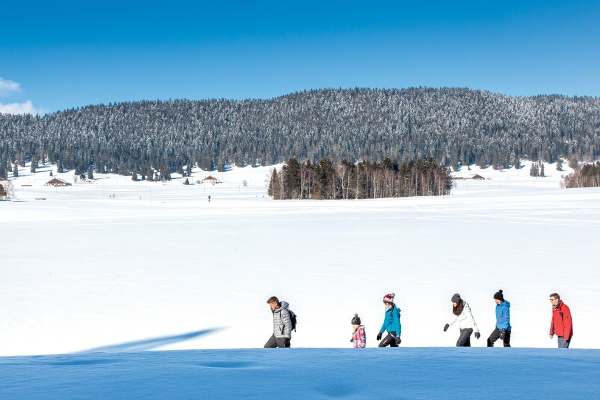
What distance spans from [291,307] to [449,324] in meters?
4.47

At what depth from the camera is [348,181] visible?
8206 centimetres

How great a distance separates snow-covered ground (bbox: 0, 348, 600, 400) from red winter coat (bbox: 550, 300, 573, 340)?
1834 mm

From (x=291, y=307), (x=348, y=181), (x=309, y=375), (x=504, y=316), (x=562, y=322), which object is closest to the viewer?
(x=309, y=375)

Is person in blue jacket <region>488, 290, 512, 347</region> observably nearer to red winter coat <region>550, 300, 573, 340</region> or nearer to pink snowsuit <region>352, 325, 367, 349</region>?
red winter coat <region>550, 300, 573, 340</region>

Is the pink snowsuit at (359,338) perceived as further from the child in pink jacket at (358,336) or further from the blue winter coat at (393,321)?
the blue winter coat at (393,321)

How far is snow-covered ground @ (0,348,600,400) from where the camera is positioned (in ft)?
11.9

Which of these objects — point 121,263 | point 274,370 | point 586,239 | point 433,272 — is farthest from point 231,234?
point 274,370

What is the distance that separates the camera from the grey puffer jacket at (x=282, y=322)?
6.71 m

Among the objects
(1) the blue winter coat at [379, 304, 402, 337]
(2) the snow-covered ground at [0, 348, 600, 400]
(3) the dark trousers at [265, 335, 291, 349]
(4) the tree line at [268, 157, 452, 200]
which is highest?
(4) the tree line at [268, 157, 452, 200]

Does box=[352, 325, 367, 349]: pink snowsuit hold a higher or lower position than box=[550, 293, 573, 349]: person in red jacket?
lower

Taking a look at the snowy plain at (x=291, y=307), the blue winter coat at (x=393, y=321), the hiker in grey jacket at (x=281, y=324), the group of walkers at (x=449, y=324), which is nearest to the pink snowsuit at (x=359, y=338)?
the group of walkers at (x=449, y=324)

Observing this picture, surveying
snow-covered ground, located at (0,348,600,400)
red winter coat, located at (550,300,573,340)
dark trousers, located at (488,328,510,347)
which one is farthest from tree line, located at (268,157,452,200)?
snow-covered ground, located at (0,348,600,400)

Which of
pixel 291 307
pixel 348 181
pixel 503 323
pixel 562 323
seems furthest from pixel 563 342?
pixel 348 181

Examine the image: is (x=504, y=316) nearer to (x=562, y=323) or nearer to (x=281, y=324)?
(x=562, y=323)
